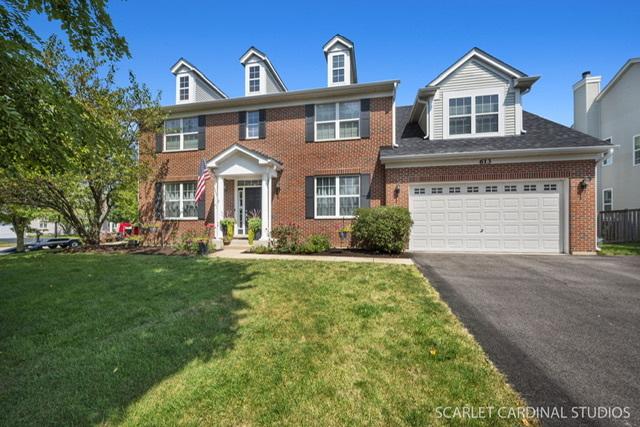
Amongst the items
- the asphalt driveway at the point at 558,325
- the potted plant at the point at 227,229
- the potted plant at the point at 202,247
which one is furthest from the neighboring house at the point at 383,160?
the asphalt driveway at the point at 558,325

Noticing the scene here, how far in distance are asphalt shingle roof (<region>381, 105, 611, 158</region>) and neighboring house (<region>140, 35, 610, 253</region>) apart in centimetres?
6

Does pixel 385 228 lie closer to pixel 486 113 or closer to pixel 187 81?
pixel 486 113

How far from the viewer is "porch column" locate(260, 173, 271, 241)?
11.6 metres

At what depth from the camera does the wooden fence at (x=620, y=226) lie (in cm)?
1291

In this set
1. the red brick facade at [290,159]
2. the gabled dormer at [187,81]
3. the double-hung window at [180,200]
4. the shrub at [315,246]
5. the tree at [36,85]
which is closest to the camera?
the tree at [36,85]

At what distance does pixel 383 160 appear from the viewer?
10.7 meters

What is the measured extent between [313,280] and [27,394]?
428 centimetres

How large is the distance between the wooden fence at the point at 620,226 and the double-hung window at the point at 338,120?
13292 mm

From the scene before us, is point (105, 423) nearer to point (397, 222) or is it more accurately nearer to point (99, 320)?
point (99, 320)

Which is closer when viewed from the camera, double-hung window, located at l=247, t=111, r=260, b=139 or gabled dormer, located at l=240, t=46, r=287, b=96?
double-hung window, located at l=247, t=111, r=260, b=139

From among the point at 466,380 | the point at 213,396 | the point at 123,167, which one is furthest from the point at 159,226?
the point at 466,380

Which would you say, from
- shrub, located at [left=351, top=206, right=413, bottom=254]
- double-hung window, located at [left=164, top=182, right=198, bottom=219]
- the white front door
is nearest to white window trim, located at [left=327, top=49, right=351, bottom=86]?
the white front door

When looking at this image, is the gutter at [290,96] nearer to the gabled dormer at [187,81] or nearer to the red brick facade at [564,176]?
the gabled dormer at [187,81]

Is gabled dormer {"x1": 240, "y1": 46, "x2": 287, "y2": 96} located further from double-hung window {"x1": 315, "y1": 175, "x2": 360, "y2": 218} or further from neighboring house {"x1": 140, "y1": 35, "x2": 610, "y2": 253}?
double-hung window {"x1": 315, "y1": 175, "x2": 360, "y2": 218}
